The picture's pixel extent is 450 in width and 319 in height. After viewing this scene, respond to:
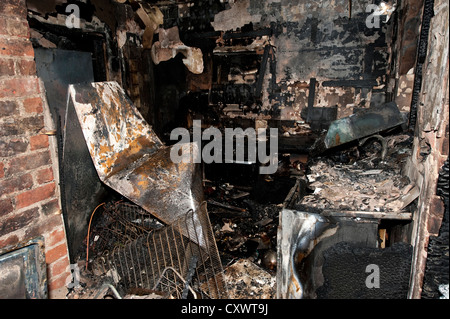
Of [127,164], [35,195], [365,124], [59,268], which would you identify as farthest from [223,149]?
[35,195]

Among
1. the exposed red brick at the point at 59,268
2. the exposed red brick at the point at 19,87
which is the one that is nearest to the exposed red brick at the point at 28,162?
the exposed red brick at the point at 19,87

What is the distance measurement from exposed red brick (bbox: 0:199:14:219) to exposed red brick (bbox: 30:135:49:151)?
1.12 feet

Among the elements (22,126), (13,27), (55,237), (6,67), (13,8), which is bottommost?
(55,237)

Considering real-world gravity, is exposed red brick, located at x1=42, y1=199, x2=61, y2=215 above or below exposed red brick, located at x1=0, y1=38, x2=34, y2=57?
below

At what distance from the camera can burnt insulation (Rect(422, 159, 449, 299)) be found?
1.52 meters

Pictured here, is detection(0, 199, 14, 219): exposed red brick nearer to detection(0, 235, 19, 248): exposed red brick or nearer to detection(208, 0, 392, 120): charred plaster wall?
detection(0, 235, 19, 248): exposed red brick

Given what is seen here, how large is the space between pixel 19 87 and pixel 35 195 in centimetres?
67

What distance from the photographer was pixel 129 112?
2.97 meters

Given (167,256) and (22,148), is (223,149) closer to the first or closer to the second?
(167,256)

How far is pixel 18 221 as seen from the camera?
1678 millimetres

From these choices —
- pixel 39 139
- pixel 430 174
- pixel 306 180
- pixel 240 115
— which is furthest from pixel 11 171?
pixel 240 115

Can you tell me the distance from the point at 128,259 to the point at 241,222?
2.03m

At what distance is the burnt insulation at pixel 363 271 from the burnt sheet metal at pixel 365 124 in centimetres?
170

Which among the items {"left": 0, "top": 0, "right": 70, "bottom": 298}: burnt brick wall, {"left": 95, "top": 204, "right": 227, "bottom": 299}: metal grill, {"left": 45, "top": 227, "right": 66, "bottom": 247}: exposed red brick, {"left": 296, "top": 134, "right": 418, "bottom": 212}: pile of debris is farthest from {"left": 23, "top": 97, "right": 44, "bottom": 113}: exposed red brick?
{"left": 296, "top": 134, "right": 418, "bottom": 212}: pile of debris
